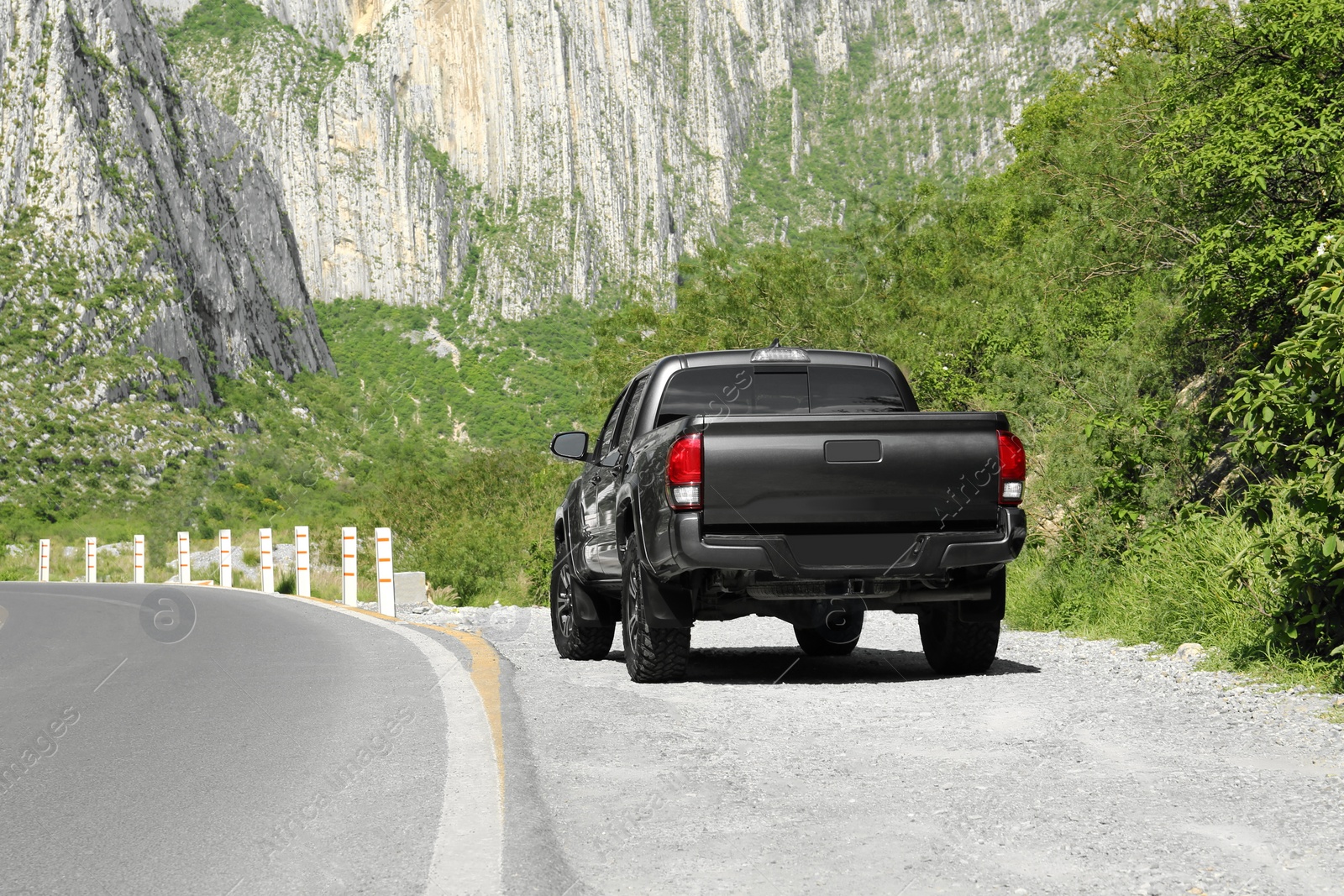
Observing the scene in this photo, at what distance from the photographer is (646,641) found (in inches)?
296

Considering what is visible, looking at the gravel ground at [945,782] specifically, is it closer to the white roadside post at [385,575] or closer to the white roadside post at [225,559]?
the white roadside post at [385,575]

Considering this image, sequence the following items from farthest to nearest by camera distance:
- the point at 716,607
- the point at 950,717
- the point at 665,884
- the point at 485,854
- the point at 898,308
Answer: the point at 898,308 < the point at 716,607 < the point at 950,717 < the point at 485,854 < the point at 665,884

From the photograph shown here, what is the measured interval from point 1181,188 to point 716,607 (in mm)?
10476

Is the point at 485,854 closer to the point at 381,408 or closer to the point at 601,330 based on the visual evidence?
the point at 601,330

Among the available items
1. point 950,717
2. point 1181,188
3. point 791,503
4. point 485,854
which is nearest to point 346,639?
point 791,503

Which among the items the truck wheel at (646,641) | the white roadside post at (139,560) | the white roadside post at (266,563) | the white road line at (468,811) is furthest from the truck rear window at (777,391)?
the white roadside post at (139,560)

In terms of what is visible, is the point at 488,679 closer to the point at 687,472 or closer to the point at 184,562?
the point at 687,472

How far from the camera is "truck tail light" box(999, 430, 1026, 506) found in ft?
23.4

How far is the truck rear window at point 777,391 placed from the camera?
27.8 ft

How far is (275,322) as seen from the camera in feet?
301

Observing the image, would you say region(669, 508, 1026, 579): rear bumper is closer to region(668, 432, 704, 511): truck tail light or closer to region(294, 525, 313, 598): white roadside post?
region(668, 432, 704, 511): truck tail light

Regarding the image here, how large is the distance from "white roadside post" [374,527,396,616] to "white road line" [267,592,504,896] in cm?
869

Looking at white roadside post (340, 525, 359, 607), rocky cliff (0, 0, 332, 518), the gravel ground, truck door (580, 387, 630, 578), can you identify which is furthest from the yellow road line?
rocky cliff (0, 0, 332, 518)

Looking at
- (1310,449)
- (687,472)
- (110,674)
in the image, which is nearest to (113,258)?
(110,674)
